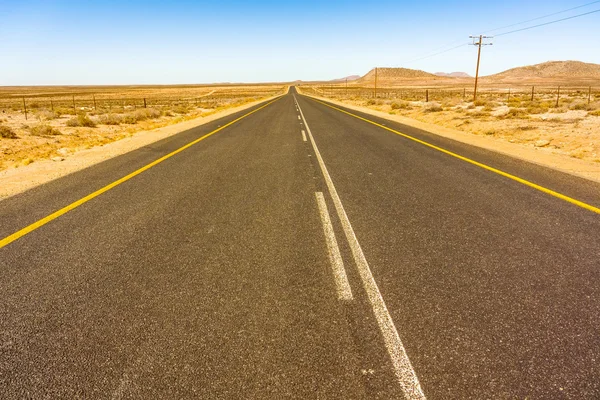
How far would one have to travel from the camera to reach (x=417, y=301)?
3.09 metres

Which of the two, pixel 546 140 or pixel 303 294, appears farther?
pixel 546 140

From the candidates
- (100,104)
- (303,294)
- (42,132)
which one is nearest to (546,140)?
(303,294)

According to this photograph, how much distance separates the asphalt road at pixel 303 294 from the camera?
229cm

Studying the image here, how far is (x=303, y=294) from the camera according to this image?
10.5 feet

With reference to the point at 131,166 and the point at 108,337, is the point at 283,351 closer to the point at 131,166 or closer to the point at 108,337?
the point at 108,337

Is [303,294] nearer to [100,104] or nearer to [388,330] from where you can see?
[388,330]

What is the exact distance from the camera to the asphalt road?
7.50 feet

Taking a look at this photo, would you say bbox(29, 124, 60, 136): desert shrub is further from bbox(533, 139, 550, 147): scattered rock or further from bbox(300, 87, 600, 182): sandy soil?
bbox(533, 139, 550, 147): scattered rock

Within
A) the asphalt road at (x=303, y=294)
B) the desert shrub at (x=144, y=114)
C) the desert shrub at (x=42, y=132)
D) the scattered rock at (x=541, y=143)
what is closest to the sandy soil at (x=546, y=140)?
the scattered rock at (x=541, y=143)

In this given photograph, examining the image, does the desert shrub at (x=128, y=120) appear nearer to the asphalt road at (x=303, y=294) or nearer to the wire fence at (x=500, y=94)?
the asphalt road at (x=303, y=294)

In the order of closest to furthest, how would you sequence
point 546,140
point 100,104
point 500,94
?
1. point 546,140
2. point 100,104
3. point 500,94

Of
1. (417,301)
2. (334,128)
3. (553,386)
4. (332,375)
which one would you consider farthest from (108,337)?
(334,128)

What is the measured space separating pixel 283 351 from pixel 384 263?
1.65 m

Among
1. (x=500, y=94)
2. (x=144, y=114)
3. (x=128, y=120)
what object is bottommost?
(x=128, y=120)
